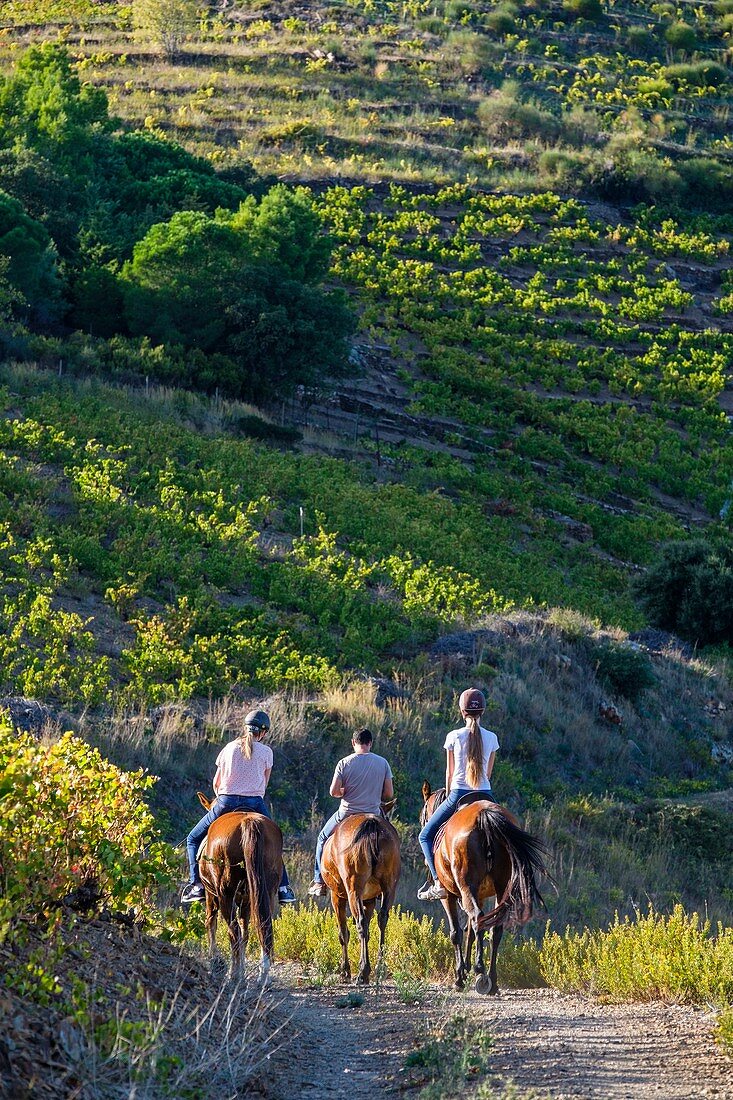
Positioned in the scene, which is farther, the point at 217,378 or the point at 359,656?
the point at 217,378

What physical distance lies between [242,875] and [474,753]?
217 cm

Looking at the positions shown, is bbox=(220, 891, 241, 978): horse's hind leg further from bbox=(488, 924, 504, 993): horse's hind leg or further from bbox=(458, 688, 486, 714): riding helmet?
bbox=(458, 688, 486, 714): riding helmet

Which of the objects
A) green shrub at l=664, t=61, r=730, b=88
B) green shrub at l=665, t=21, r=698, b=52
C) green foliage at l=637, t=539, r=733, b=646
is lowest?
green foliage at l=637, t=539, r=733, b=646

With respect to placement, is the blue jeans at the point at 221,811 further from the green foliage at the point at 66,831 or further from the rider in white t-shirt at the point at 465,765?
the green foliage at the point at 66,831

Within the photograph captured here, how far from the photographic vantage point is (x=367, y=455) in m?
41.2

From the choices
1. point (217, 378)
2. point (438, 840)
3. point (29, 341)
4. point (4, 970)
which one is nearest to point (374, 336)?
point (217, 378)

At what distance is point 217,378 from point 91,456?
12469 millimetres

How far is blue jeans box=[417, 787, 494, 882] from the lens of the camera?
10836 mm

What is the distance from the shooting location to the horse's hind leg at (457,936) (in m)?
10.4

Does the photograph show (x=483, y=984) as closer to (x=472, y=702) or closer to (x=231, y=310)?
(x=472, y=702)

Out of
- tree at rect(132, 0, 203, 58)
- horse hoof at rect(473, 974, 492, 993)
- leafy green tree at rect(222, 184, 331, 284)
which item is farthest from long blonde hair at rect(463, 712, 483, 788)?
tree at rect(132, 0, 203, 58)

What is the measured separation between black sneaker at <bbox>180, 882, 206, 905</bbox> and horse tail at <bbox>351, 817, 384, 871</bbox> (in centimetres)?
128

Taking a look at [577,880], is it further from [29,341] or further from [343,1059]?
[29,341]

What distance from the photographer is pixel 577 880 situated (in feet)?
51.1
